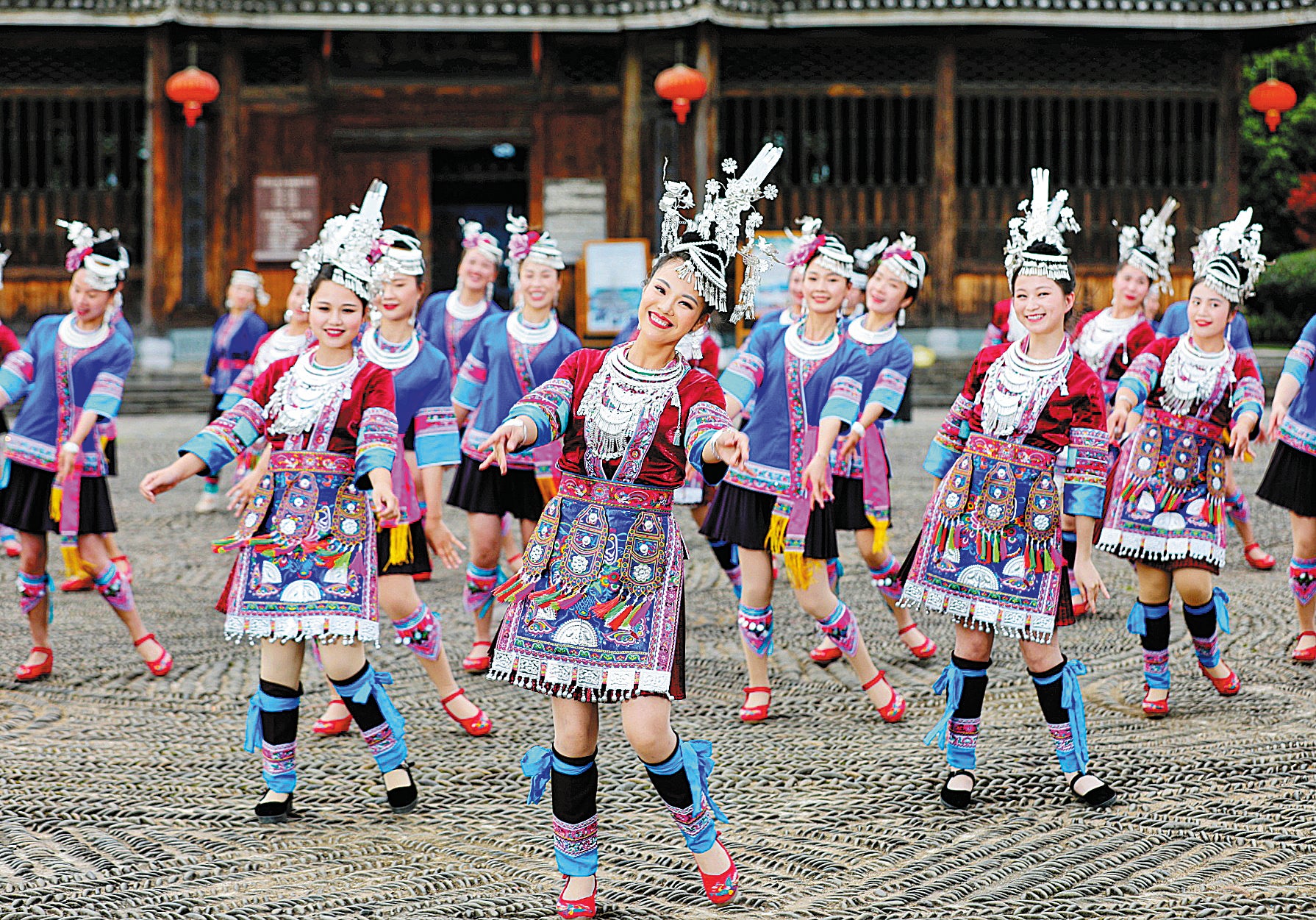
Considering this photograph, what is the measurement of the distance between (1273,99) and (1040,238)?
1383 centimetres

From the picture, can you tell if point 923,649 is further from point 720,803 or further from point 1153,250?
point 1153,250

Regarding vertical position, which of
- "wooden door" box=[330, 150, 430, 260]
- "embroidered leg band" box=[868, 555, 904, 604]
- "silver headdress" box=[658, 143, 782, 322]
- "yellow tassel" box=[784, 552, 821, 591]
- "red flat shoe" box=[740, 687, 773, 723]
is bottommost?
"red flat shoe" box=[740, 687, 773, 723]

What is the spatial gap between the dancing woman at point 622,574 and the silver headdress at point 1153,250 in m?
4.04

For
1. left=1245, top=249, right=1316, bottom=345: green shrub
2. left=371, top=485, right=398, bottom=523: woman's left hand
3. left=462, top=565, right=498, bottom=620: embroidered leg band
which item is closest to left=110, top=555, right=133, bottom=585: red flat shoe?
left=462, top=565, right=498, bottom=620: embroidered leg band

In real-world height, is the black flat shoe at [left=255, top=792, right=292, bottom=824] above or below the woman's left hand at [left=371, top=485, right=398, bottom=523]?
below

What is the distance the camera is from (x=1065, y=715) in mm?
4309

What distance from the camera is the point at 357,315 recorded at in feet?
13.8

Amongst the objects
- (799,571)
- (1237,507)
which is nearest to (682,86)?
(1237,507)

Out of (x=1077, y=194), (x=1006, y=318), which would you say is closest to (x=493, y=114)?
(x=1077, y=194)

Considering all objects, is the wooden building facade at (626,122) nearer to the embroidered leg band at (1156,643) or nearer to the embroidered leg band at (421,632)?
the embroidered leg band at (1156,643)

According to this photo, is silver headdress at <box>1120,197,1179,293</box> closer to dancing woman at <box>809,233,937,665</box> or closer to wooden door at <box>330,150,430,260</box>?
dancing woman at <box>809,233,937,665</box>

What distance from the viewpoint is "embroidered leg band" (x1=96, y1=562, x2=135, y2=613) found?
18.6ft

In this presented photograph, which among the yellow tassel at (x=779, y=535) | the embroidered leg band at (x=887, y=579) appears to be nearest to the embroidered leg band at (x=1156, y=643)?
the embroidered leg band at (x=887, y=579)

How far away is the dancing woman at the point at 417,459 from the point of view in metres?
4.87
